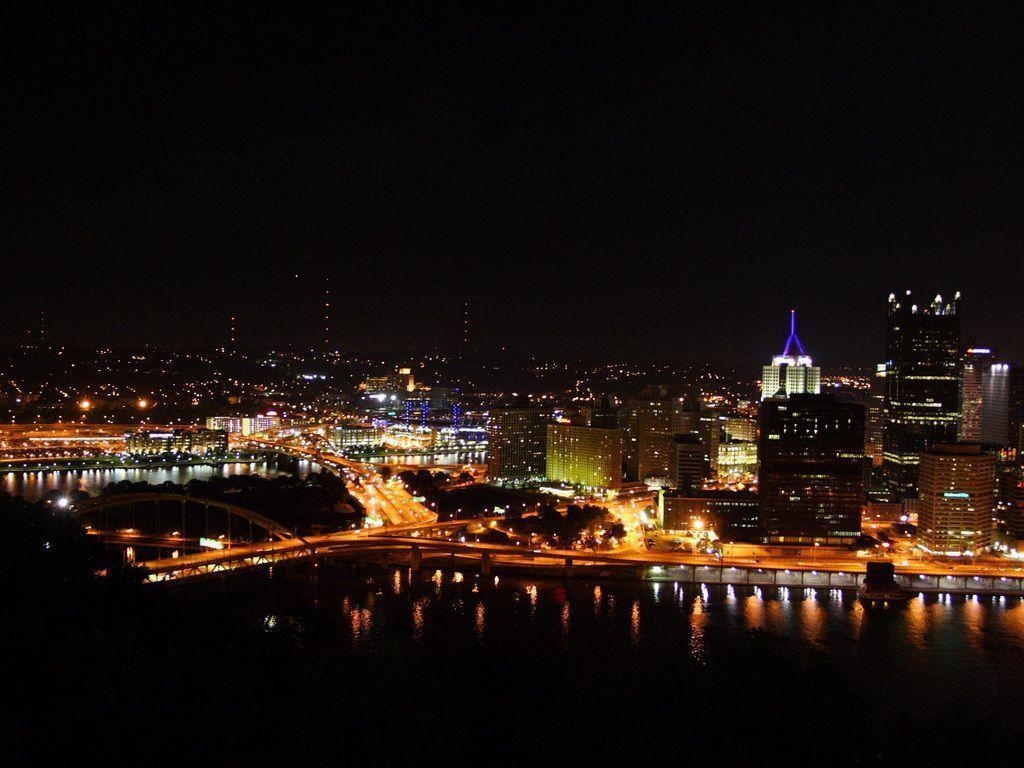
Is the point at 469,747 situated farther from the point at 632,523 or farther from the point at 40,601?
the point at 632,523

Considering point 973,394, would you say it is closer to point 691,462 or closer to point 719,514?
point 691,462

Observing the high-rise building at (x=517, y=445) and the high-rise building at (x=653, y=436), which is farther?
the high-rise building at (x=653, y=436)

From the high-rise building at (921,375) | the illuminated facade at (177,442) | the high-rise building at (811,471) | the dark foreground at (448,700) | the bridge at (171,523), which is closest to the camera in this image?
the dark foreground at (448,700)

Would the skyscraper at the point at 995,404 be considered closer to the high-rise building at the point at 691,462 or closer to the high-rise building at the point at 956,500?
the high-rise building at the point at 691,462

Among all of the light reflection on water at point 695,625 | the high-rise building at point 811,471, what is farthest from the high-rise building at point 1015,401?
the light reflection on water at point 695,625

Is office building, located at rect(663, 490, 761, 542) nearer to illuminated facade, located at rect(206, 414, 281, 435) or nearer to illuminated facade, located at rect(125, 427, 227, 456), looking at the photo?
illuminated facade, located at rect(125, 427, 227, 456)

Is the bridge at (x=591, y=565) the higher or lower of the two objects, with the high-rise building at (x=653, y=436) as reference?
lower

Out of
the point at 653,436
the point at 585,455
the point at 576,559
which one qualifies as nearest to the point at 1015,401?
the point at 653,436

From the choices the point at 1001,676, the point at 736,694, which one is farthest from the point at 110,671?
the point at 1001,676

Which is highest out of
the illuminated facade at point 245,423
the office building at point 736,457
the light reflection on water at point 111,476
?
the illuminated facade at point 245,423
